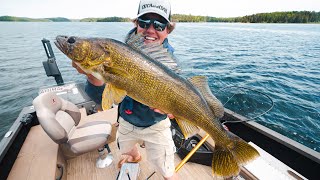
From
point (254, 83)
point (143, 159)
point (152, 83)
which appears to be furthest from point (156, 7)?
point (254, 83)

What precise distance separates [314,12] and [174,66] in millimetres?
118776

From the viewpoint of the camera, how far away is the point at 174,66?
2350 mm

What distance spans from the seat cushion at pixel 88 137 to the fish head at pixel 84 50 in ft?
7.24

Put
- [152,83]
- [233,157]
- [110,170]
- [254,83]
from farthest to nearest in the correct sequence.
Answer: [254,83]
[110,170]
[233,157]
[152,83]

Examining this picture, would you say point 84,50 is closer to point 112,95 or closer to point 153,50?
point 112,95

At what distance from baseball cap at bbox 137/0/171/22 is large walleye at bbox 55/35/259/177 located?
0.76 metres

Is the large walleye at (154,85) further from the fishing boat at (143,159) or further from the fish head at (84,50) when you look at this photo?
the fishing boat at (143,159)

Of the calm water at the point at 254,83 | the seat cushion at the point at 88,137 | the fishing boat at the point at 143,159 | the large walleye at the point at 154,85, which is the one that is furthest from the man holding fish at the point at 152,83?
the calm water at the point at 254,83

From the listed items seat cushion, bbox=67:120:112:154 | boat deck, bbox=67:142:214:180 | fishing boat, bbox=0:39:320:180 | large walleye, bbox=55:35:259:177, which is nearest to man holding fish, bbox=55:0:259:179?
large walleye, bbox=55:35:259:177

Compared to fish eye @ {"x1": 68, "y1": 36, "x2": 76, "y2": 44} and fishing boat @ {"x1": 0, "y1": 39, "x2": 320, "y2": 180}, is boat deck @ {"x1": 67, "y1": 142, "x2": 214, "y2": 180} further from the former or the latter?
fish eye @ {"x1": 68, "y1": 36, "x2": 76, "y2": 44}

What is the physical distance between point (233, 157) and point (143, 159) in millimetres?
2571

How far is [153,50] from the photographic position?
2.25 m

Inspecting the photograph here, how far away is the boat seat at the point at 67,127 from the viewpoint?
3299 millimetres

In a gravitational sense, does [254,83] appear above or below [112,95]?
below
